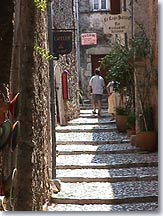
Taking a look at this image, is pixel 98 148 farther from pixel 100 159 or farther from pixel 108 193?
pixel 108 193

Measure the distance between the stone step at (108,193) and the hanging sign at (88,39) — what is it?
526 mm

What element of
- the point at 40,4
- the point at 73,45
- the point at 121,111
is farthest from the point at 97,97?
the point at 121,111

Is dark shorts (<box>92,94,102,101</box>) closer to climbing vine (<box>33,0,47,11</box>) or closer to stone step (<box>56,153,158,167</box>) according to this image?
stone step (<box>56,153,158,167</box>)

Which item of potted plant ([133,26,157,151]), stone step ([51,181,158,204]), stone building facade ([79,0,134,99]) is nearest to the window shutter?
stone building facade ([79,0,134,99])

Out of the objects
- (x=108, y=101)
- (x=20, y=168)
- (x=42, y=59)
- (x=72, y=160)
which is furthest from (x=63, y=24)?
(x=20, y=168)

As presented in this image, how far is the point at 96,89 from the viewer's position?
→ 2234mm

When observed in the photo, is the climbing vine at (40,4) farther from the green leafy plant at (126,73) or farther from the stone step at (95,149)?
the green leafy plant at (126,73)

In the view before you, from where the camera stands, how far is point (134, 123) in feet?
11.6

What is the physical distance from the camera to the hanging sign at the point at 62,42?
256 centimetres

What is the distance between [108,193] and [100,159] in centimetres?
40

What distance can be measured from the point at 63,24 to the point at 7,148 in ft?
5.67

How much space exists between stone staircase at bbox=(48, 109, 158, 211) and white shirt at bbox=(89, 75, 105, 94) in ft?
0.36

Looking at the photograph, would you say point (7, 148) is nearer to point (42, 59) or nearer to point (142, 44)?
point (42, 59)

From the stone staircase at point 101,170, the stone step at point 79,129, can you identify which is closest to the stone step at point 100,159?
the stone staircase at point 101,170
